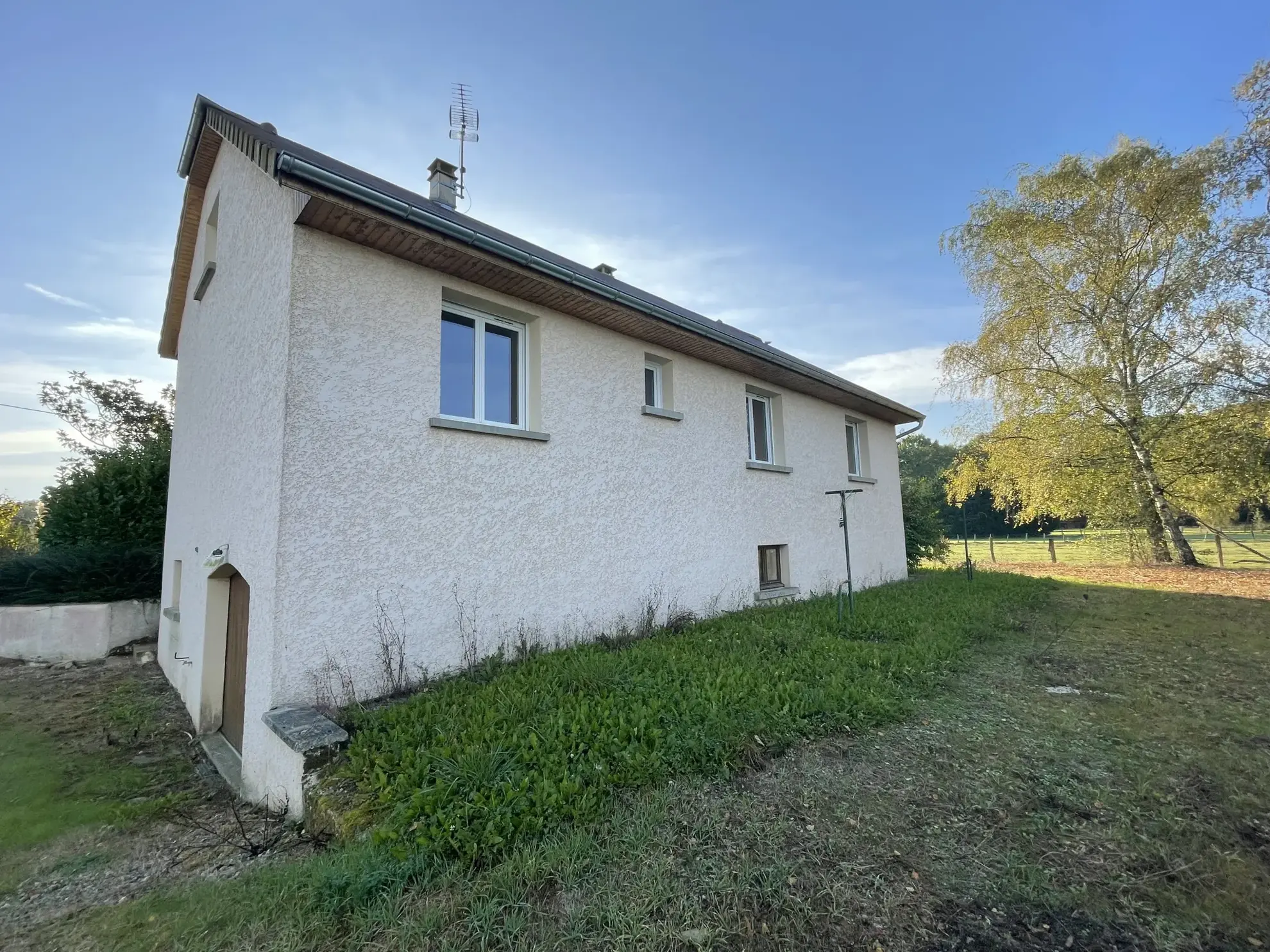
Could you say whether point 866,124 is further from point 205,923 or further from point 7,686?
point 7,686

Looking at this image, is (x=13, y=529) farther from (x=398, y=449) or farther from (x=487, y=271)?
(x=487, y=271)

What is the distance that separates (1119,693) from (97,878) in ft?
24.3

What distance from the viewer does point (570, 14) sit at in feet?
23.7

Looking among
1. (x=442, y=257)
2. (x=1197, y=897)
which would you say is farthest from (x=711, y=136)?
(x=1197, y=897)

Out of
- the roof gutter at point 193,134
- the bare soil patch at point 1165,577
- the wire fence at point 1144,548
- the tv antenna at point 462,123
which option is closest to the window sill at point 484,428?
the roof gutter at point 193,134

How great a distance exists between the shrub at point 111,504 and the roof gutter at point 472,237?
6372 millimetres

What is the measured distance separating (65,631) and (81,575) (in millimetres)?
886

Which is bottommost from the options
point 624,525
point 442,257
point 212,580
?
point 212,580

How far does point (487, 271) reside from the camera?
186 inches

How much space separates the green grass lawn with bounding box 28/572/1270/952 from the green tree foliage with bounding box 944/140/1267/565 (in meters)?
13.7

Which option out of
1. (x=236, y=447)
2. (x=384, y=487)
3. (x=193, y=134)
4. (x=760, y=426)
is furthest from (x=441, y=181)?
(x=760, y=426)

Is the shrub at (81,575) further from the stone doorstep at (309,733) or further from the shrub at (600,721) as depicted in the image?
the shrub at (600,721)

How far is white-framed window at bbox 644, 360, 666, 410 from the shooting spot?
22.8 feet

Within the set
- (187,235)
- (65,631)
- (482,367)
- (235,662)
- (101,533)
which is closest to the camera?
(235,662)
